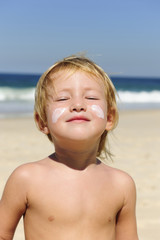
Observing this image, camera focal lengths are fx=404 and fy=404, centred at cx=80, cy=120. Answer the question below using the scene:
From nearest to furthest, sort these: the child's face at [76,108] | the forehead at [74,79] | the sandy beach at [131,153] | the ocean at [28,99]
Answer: the child's face at [76,108] → the forehead at [74,79] → the sandy beach at [131,153] → the ocean at [28,99]

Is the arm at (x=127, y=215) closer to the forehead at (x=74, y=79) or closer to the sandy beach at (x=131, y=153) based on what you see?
the forehead at (x=74, y=79)

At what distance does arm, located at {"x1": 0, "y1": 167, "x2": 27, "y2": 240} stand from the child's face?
270 mm

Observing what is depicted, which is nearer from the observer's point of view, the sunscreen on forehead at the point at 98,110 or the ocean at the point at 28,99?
the sunscreen on forehead at the point at 98,110

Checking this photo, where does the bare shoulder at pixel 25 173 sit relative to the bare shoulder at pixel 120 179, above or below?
above

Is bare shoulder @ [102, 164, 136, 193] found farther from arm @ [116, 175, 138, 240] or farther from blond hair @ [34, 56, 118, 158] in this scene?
blond hair @ [34, 56, 118, 158]

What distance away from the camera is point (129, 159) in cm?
624

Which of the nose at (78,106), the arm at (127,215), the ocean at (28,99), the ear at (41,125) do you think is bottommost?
the ocean at (28,99)

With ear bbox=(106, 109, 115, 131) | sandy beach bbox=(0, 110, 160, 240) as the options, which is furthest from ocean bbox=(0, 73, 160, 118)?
ear bbox=(106, 109, 115, 131)

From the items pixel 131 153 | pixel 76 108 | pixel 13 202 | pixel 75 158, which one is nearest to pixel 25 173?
pixel 13 202

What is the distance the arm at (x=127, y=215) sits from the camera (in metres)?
2.09

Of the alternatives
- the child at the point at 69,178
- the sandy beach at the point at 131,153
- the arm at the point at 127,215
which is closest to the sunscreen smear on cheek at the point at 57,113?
the child at the point at 69,178

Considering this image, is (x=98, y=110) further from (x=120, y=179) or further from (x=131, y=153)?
(x=131, y=153)

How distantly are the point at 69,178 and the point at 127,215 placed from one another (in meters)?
0.39

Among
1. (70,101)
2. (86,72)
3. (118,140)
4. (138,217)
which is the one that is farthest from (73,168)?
(118,140)
